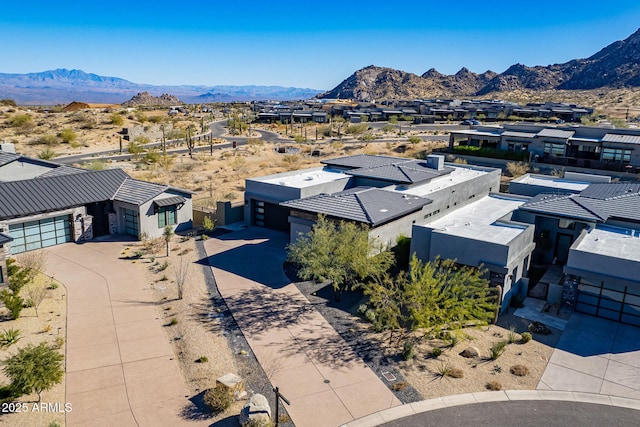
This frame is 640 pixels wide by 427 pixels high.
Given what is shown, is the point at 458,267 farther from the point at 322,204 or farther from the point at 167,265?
the point at 167,265

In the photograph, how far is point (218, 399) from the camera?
16734 millimetres

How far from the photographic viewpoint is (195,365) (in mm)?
19422

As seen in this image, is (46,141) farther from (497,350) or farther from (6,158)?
(497,350)

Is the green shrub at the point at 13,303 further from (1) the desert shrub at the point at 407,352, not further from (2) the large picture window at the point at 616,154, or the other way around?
(2) the large picture window at the point at 616,154

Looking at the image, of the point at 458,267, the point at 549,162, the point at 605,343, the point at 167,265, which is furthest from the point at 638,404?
the point at 549,162

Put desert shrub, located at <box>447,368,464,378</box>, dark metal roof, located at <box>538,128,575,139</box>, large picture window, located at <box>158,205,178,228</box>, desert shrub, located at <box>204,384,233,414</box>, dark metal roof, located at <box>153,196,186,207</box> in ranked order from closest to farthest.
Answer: desert shrub, located at <box>204,384,233,414</box>, desert shrub, located at <box>447,368,464,378</box>, dark metal roof, located at <box>153,196,186,207</box>, large picture window, located at <box>158,205,178,228</box>, dark metal roof, located at <box>538,128,575,139</box>

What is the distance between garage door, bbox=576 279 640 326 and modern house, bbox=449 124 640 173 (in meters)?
37.4

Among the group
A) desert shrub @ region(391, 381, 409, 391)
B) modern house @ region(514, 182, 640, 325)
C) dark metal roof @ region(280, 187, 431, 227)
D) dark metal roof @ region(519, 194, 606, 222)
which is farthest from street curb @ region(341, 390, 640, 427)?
dark metal roof @ region(519, 194, 606, 222)

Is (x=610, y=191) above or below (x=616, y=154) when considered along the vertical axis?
below

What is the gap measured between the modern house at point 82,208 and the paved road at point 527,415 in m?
24.5

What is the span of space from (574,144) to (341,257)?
46.5m

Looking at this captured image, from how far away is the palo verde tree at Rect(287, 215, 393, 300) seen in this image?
25.4 metres

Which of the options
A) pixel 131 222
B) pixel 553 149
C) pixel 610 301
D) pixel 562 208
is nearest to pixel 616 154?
pixel 553 149

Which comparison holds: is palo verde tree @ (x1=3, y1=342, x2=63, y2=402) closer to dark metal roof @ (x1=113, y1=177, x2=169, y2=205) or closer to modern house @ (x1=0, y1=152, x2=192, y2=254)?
modern house @ (x1=0, y1=152, x2=192, y2=254)
